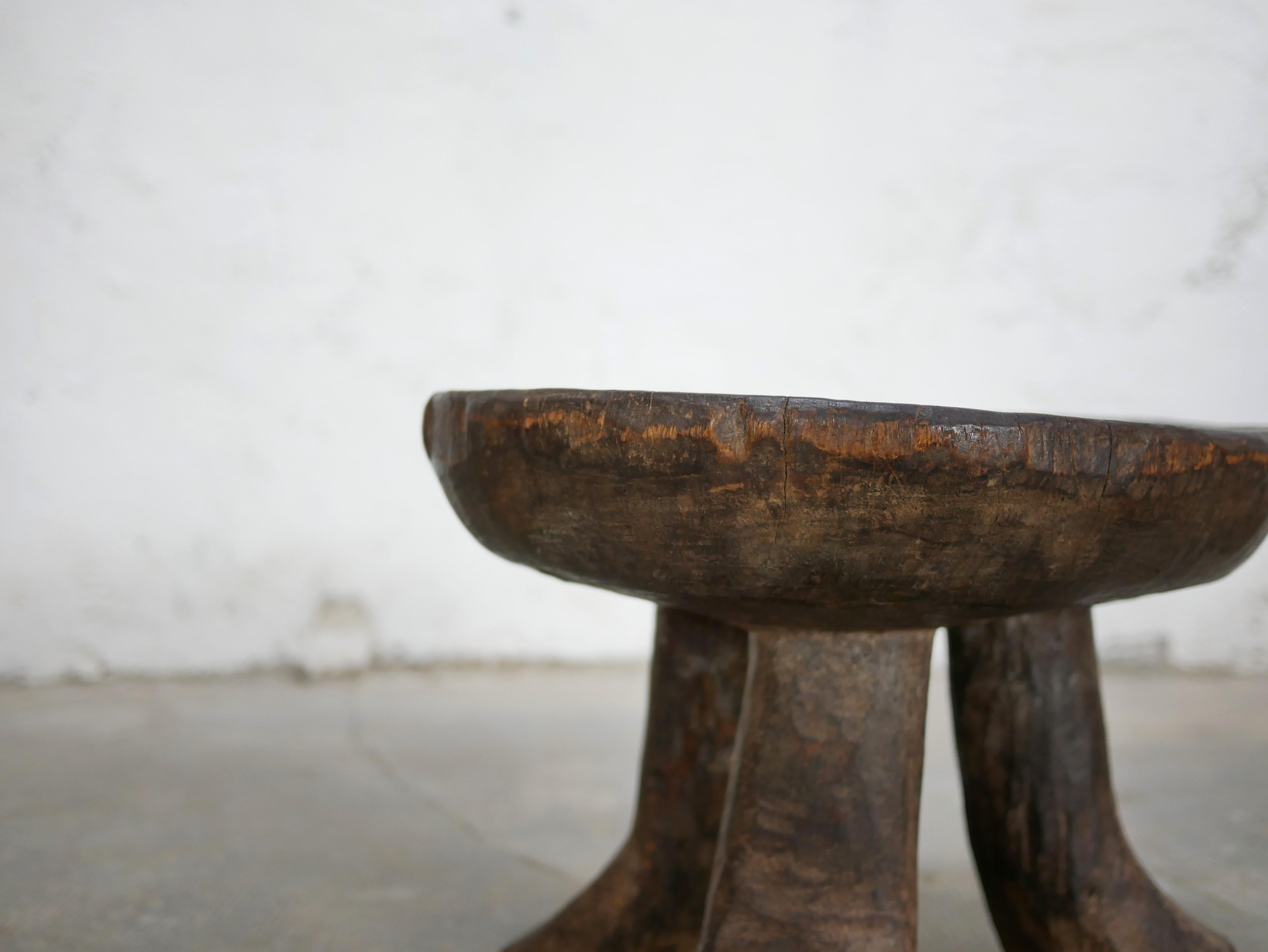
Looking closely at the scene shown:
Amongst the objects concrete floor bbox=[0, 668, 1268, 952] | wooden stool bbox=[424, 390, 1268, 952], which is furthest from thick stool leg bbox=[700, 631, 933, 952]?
concrete floor bbox=[0, 668, 1268, 952]

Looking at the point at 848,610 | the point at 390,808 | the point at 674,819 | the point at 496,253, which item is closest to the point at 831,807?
the point at 848,610

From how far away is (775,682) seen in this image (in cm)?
82

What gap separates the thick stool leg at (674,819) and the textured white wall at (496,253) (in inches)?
58.1

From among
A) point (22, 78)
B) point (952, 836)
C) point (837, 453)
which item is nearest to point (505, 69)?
point (22, 78)

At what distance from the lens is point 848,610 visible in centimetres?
73

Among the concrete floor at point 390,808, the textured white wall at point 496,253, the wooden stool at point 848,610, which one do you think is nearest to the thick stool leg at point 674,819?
the wooden stool at point 848,610

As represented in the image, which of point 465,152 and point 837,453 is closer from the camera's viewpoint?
point 837,453

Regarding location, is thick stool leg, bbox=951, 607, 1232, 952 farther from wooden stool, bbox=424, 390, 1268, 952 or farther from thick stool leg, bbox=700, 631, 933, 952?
thick stool leg, bbox=700, 631, 933, 952

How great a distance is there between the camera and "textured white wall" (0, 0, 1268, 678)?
2.32 metres

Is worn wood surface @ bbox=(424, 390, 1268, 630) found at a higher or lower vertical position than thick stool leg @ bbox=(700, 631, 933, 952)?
higher

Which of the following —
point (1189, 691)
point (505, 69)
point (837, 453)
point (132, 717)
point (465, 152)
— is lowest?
point (132, 717)

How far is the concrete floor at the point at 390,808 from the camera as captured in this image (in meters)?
1.20

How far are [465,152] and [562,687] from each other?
1.19m

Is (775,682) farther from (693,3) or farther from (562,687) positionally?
(693,3)
